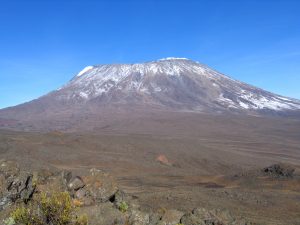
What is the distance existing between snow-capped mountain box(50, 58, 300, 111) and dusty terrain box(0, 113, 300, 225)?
36.9 metres

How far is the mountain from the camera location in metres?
111

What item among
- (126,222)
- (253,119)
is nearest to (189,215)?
(126,222)

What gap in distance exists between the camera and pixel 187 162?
38281 millimetres

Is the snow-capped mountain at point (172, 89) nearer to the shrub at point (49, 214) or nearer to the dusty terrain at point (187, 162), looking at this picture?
the dusty terrain at point (187, 162)

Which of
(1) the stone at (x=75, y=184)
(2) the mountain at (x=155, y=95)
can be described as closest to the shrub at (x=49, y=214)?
(1) the stone at (x=75, y=184)

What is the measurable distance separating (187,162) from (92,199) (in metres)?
31.5

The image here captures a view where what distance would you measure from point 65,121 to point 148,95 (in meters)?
36.4

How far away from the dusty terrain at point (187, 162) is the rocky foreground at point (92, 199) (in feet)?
3.54

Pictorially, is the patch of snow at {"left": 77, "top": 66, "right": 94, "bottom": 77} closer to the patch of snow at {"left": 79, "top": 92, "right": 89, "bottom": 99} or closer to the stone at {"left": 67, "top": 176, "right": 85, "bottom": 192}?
the patch of snow at {"left": 79, "top": 92, "right": 89, "bottom": 99}

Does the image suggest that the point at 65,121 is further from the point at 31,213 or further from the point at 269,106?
the point at 31,213

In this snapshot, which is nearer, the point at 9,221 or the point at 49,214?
the point at 49,214

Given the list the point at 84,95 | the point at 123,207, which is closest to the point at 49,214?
the point at 123,207

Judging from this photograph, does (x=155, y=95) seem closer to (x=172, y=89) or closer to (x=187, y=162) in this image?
(x=172, y=89)

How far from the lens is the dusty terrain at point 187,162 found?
14.8 m
